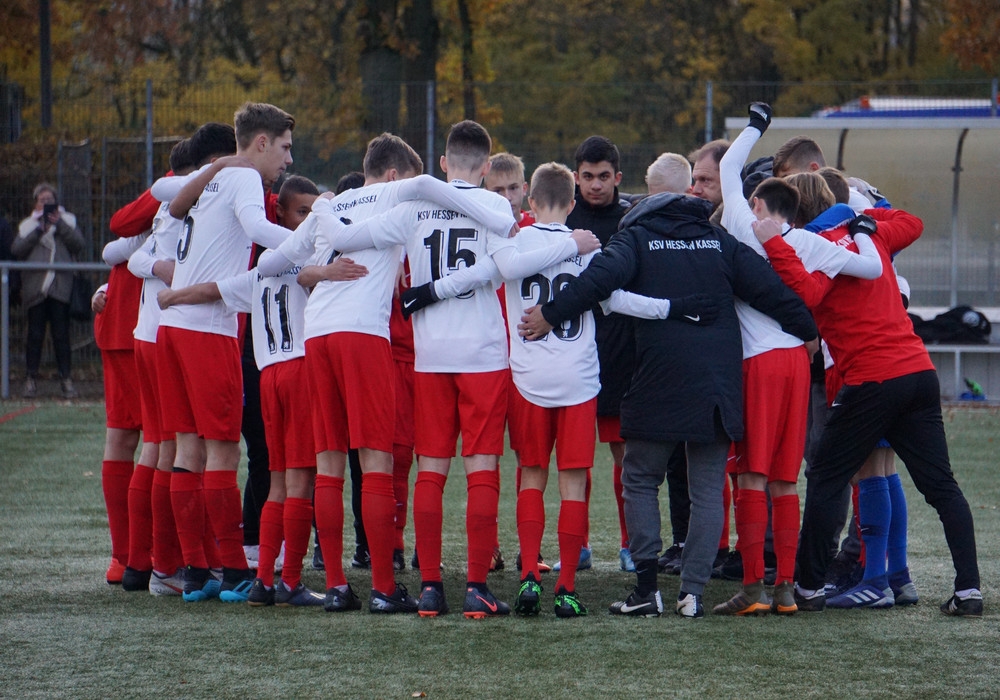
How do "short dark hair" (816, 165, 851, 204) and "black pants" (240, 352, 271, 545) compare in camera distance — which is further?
"black pants" (240, 352, 271, 545)

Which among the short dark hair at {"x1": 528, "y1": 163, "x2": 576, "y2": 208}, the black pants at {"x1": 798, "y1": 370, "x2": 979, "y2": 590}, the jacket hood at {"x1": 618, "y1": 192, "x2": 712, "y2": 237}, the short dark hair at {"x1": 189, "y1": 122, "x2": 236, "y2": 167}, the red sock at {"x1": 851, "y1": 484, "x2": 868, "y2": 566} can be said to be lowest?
the red sock at {"x1": 851, "y1": 484, "x2": 868, "y2": 566}

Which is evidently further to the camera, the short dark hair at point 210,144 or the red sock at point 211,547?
the short dark hair at point 210,144

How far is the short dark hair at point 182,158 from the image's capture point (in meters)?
5.95

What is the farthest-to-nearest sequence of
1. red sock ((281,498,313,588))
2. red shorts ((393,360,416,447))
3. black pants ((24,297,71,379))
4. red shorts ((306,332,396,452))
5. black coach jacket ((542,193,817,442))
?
black pants ((24,297,71,379))
red shorts ((393,360,416,447))
red sock ((281,498,313,588))
red shorts ((306,332,396,452))
black coach jacket ((542,193,817,442))

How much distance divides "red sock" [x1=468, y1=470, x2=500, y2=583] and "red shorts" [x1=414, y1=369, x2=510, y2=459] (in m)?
0.12

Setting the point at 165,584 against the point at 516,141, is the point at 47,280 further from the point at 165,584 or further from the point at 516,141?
the point at 165,584

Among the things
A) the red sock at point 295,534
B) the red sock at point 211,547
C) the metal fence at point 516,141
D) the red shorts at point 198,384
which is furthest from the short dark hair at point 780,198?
the metal fence at point 516,141

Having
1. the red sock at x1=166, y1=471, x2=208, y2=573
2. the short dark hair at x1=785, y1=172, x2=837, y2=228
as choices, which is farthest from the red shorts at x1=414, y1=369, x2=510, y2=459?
the short dark hair at x1=785, y1=172, x2=837, y2=228

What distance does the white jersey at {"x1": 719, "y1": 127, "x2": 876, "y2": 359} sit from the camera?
16.9ft

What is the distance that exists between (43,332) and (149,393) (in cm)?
876

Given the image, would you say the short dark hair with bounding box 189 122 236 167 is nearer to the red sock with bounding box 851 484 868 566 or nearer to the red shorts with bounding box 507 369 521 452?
the red shorts with bounding box 507 369 521 452

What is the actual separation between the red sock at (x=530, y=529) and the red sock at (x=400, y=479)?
1083 millimetres

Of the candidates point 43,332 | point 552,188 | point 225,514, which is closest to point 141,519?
point 225,514

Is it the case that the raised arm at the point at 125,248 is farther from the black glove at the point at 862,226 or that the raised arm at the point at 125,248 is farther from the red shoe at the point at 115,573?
the black glove at the point at 862,226
